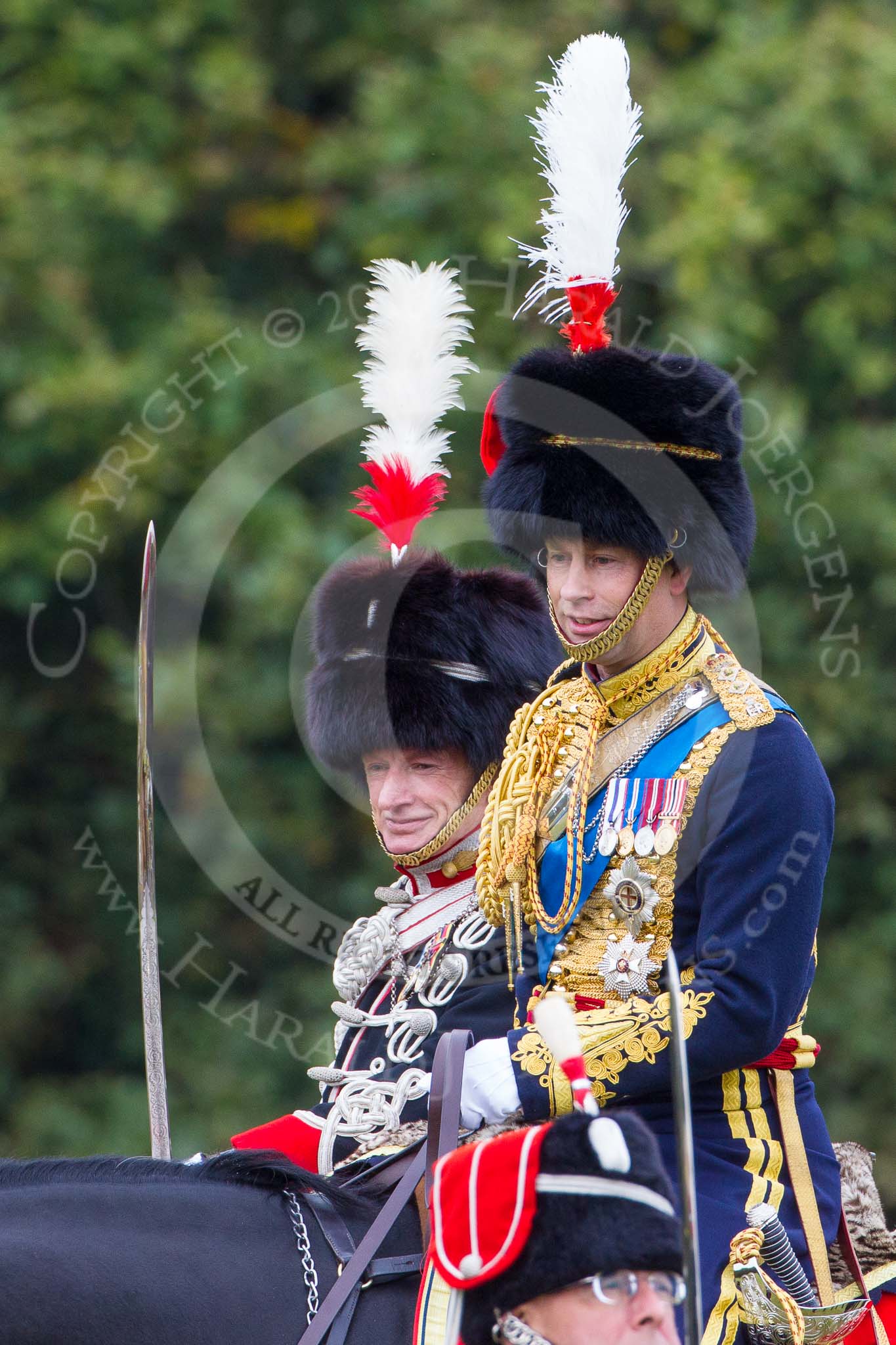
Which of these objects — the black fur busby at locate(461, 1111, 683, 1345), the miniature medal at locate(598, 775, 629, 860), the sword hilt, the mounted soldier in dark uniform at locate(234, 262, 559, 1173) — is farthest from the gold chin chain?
the black fur busby at locate(461, 1111, 683, 1345)

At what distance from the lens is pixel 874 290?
6.58 meters

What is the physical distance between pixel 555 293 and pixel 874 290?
1460mm

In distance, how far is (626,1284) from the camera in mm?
Result: 2004

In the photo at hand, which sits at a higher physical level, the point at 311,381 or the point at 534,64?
the point at 534,64

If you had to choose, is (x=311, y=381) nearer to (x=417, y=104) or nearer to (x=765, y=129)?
(x=417, y=104)

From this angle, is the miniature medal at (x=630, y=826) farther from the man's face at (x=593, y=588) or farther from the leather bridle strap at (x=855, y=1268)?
the leather bridle strap at (x=855, y=1268)

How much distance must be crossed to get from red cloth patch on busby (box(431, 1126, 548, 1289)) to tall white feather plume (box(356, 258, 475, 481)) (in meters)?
1.70

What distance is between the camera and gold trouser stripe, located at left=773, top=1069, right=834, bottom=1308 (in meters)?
2.69

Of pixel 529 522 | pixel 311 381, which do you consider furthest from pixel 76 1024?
pixel 529 522

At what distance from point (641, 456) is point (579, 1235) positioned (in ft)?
4.29

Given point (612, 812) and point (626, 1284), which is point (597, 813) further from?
point (626, 1284)

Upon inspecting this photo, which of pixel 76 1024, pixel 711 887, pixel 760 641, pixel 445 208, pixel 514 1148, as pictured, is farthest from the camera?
pixel 76 1024

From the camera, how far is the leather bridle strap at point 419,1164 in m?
2.43

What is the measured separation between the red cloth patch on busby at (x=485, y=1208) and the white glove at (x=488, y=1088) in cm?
51
